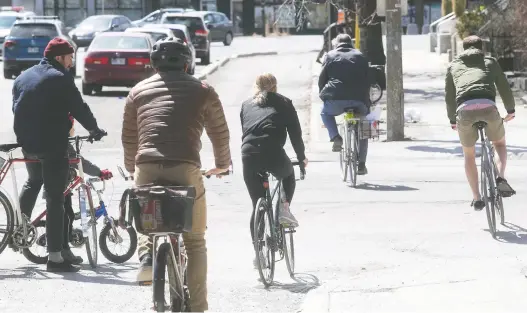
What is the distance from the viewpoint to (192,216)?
702cm

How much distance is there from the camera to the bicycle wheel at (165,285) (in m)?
6.81

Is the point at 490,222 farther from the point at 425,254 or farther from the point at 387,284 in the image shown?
the point at 387,284

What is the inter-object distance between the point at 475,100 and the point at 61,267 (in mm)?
3933

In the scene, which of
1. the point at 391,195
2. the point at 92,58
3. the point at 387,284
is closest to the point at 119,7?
the point at 92,58

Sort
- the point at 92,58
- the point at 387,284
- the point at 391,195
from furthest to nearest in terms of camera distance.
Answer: the point at 92,58 < the point at 391,195 < the point at 387,284

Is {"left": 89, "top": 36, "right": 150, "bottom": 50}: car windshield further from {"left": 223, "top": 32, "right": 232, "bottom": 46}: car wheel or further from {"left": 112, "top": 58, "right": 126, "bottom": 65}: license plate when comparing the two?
{"left": 223, "top": 32, "right": 232, "bottom": 46}: car wheel

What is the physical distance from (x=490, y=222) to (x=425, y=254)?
101 cm

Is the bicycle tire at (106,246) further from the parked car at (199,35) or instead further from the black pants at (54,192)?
the parked car at (199,35)

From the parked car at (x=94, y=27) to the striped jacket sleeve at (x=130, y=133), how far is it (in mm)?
44798

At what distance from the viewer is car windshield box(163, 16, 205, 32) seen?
45.7 meters

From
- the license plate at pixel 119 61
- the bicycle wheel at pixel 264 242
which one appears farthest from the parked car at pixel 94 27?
the bicycle wheel at pixel 264 242

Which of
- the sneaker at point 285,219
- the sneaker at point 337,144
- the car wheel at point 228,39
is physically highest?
the sneaker at point 285,219

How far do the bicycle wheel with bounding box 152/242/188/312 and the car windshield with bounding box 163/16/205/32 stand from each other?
3832 centimetres

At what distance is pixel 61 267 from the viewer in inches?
390
